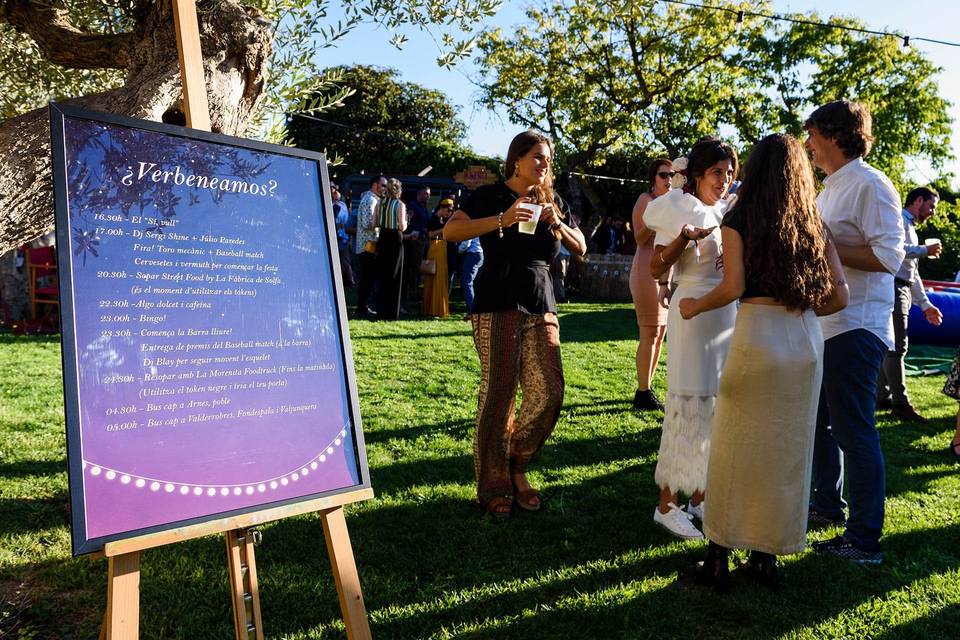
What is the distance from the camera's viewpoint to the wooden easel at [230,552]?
1937mm

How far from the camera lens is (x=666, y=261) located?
3.83 meters

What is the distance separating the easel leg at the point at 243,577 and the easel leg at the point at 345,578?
0.26 m

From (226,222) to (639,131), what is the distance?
2114 centimetres

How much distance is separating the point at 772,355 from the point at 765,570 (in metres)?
0.99

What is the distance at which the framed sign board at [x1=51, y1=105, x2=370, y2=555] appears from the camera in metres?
1.97

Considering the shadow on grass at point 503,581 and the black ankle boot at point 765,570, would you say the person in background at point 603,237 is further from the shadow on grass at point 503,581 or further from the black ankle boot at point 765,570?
the black ankle boot at point 765,570

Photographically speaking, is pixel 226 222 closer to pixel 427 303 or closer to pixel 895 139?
pixel 427 303

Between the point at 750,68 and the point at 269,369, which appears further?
the point at 750,68

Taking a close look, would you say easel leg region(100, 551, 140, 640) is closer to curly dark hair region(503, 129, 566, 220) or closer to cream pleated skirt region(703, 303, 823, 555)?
cream pleated skirt region(703, 303, 823, 555)

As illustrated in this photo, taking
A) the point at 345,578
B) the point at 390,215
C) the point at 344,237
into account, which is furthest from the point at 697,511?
the point at 344,237

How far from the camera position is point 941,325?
436 inches

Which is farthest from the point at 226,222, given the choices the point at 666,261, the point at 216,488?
the point at 666,261

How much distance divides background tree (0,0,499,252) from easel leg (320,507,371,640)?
1.65m

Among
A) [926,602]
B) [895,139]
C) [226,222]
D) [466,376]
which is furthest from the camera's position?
[895,139]
